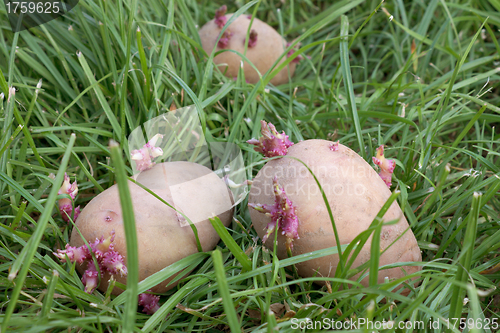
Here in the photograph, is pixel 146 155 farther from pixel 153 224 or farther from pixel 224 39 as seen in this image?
pixel 224 39

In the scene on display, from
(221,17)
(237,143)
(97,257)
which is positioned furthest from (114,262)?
(221,17)

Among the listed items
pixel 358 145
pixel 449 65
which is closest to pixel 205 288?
pixel 358 145

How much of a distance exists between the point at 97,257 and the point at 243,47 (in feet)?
4.89

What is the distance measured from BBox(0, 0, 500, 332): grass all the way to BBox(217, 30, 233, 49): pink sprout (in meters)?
0.16

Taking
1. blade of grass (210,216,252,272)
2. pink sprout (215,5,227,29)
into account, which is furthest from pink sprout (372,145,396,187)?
pink sprout (215,5,227,29)

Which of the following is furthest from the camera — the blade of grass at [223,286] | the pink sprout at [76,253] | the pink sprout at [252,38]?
the pink sprout at [252,38]

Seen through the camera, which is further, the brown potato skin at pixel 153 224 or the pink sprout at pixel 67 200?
the pink sprout at pixel 67 200

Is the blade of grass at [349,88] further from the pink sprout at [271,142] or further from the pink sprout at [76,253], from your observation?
the pink sprout at [76,253]

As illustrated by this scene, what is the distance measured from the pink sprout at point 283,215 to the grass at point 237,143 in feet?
0.34

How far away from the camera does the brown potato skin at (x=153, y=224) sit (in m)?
1.41

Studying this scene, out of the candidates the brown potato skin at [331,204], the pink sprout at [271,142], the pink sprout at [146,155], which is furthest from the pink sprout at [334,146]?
the pink sprout at [146,155]

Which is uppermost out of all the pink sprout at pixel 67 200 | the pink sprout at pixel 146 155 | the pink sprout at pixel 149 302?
→ the pink sprout at pixel 146 155

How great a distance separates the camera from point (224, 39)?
7.59 feet

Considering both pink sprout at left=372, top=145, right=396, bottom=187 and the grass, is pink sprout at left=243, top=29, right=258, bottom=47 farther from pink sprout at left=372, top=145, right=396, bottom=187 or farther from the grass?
pink sprout at left=372, top=145, right=396, bottom=187
